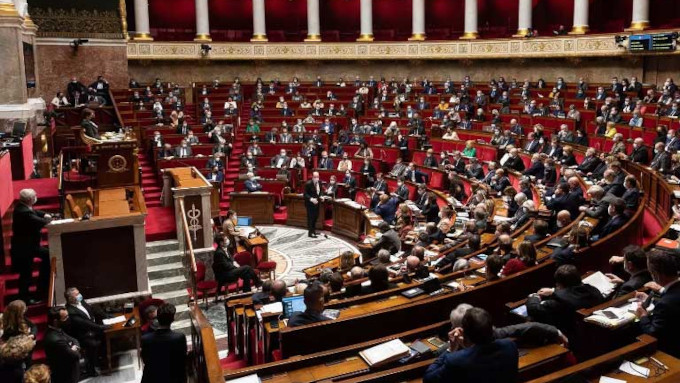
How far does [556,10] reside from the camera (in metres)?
27.0

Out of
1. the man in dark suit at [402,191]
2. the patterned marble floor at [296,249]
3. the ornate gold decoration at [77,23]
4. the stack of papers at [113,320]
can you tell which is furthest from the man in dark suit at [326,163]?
the stack of papers at [113,320]

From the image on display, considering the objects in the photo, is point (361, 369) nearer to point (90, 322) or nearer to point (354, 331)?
point (354, 331)

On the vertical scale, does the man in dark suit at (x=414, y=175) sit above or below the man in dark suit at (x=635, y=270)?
below

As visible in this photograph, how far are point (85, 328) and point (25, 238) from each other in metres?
1.53

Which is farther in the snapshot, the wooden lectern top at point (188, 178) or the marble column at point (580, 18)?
the marble column at point (580, 18)

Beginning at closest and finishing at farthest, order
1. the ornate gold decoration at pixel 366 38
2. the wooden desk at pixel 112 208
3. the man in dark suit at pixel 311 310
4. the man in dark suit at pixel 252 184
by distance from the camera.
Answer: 1. the man in dark suit at pixel 311 310
2. the wooden desk at pixel 112 208
3. the man in dark suit at pixel 252 184
4. the ornate gold decoration at pixel 366 38

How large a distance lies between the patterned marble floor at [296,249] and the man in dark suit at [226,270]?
47 cm

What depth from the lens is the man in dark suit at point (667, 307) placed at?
428cm

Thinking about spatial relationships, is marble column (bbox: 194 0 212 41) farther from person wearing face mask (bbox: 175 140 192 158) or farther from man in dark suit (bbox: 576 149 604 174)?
man in dark suit (bbox: 576 149 604 174)

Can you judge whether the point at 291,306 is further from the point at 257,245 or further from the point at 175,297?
the point at 257,245

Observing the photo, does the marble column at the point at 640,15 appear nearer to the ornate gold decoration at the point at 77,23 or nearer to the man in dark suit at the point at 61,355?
the ornate gold decoration at the point at 77,23

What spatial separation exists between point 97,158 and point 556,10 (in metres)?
22.5

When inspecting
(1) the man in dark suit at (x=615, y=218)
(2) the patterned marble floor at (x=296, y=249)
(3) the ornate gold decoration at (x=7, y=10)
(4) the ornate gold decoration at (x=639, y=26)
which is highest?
(4) the ornate gold decoration at (x=639, y=26)

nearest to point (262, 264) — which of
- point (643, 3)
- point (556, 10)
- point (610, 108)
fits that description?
point (610, 108)
